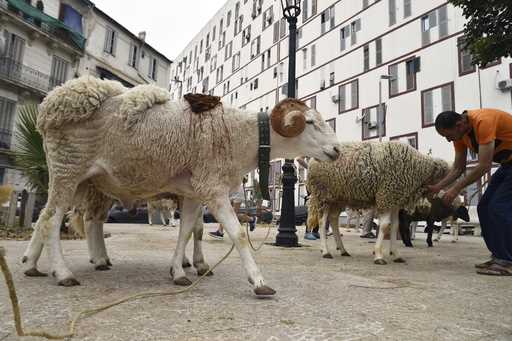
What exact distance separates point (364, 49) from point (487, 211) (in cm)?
2684

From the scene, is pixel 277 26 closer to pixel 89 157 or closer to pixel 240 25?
pixel 240 25

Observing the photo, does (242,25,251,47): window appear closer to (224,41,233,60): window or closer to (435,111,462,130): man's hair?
(224,41,233,60): window


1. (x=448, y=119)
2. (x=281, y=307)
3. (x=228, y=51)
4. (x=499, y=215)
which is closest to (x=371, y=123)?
(x=499, y=215)

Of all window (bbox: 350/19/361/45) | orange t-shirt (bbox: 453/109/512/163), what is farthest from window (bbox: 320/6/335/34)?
orange t-shirt (bbox: 453/109/512/163)

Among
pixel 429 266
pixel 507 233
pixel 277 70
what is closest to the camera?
pixel 507 233

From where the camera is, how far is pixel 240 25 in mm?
46750

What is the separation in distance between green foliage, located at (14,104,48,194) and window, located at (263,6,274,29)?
3702 cm

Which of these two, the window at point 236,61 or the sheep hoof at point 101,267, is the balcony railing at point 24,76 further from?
the window at point 236,61

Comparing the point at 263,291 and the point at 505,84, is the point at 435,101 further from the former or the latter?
the point at 263,291

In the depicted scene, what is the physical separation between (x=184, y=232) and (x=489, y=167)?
285 centimetres

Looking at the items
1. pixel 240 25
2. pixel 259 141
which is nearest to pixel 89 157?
pixel 259 141

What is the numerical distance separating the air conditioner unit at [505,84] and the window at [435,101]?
9.06 ft

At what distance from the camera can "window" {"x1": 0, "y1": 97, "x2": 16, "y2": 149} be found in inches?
819

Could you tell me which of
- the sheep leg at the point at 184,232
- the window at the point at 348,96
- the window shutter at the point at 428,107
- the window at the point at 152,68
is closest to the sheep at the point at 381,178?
the sheep leg at the point at 184,232
